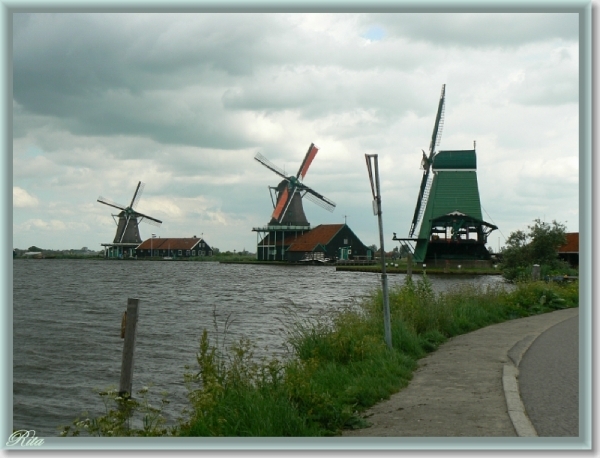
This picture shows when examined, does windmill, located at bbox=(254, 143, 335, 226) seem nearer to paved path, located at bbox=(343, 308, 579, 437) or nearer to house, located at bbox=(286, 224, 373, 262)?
house, located at bbox=(286, 224, 373, 262)

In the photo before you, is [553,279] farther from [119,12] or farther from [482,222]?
[482,222]

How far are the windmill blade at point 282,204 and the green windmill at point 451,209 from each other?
70.7 ft

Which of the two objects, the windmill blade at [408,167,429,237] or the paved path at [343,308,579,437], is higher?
the windmill blade at [408,167,429,237]

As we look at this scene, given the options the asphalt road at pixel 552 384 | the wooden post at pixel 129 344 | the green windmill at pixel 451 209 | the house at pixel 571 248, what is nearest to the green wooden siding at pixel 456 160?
the green windmill at pixel 451 209

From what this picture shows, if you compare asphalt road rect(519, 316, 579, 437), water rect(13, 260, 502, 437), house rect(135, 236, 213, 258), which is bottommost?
water rect(13, 260, 502, 437)

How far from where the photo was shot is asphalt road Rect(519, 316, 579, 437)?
5.65 meters

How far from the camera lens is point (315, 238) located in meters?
80.2

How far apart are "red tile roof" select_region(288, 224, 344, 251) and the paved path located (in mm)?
67866

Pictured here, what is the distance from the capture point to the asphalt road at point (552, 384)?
5648mm

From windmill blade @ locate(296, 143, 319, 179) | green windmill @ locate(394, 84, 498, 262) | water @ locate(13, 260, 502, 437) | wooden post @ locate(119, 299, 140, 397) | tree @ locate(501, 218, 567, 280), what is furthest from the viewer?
windmill blade @ locate(296, 143, 319, 179)

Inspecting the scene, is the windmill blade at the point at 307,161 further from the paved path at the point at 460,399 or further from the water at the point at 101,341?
the paved path at the point at 460,399

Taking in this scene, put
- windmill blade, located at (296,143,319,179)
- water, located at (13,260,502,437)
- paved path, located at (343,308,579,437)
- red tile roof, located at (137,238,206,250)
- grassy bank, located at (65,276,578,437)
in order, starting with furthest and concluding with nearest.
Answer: red tile roof, located at (137,238,206,250) → windmill blade, located at (296,143,319,179) → water, located at (13,260,502,437) → grassy bank, located at (65,276,578,437) → paved path, located at (343,308,579,437)

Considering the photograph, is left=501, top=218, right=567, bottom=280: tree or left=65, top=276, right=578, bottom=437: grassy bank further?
left=501, top=218, right=567, bottom=280: tree

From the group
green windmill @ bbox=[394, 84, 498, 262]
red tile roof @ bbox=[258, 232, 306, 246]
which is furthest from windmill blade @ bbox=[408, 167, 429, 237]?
red tile roof @ bbox=[258, 232, 306, 246]
